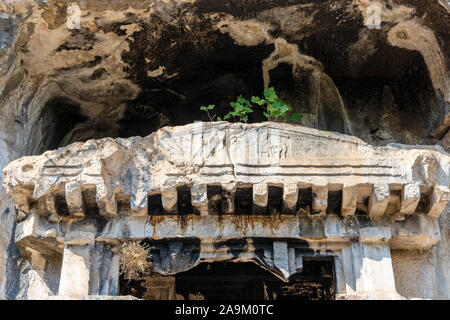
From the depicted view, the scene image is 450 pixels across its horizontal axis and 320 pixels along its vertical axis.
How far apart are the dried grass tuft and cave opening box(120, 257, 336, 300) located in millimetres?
1115

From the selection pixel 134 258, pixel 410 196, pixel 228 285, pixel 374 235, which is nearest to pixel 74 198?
pixel 134 258

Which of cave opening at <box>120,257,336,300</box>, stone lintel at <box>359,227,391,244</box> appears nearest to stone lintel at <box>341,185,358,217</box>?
stone lintel at <box>359,227,391,244</box>

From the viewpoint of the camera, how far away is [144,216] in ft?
19.3

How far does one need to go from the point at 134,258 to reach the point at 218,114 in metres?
2.10

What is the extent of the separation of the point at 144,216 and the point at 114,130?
1.85 meters

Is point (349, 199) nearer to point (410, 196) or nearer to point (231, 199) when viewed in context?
point (410, 196)

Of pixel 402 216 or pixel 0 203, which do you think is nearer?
pixel 402 216

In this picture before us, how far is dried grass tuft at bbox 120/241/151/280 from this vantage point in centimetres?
574

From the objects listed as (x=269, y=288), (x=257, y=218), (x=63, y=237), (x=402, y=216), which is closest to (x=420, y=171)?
(x=402, y=216)

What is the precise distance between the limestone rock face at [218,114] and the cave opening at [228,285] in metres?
1.17

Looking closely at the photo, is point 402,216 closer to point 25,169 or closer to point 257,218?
point 257,218

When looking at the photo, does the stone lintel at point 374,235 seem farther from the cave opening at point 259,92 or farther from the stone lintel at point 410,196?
the cave opening at point 259,92

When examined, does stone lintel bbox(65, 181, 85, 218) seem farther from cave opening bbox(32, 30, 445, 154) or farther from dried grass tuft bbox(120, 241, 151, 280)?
cave opening bbox(32, 30, 445, 154)

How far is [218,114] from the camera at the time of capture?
24.1 ft
